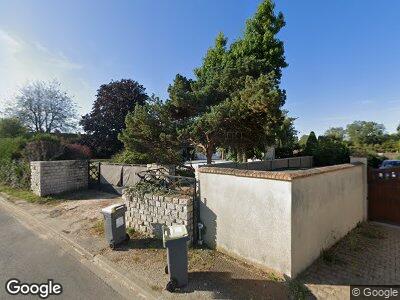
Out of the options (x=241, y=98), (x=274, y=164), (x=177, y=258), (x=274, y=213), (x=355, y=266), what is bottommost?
(x=355, y=266)

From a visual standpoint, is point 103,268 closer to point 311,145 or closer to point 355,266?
point 355,266

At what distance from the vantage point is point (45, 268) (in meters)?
5.60

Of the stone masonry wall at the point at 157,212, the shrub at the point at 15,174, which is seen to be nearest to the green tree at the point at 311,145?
the stone masonry wall at the point at 157,212

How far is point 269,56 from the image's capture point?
13344 millimetres

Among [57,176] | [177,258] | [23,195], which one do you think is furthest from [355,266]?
[23,195]

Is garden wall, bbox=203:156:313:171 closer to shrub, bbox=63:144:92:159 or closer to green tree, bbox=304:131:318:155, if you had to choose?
green tree, bbox=304:131:318:155

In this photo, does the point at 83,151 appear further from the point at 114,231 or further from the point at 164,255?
the point at 164,255

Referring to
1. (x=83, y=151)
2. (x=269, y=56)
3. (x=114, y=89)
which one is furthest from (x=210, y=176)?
(x=114, y=89)

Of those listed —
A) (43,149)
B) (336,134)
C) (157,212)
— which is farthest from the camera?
(336,134)

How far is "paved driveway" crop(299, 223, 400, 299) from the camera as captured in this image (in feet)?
15.4

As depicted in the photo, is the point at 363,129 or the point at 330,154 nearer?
the point at 330,154

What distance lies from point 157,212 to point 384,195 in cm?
709

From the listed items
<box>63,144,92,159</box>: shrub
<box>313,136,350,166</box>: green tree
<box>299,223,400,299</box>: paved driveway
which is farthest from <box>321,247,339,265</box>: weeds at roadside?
<box>63,144,92,159</box>: shrub

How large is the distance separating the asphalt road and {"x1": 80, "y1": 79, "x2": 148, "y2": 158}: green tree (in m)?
16.6
